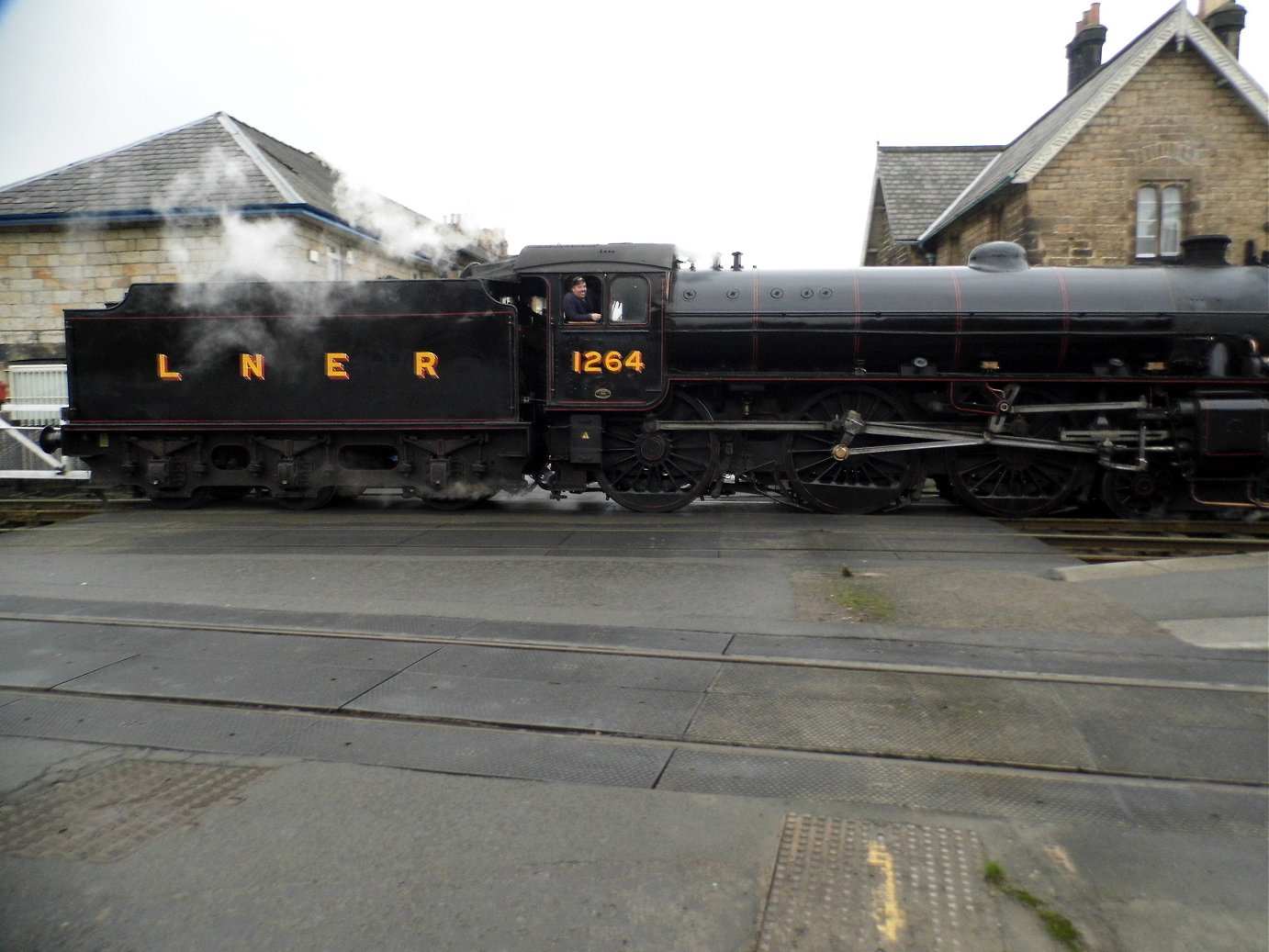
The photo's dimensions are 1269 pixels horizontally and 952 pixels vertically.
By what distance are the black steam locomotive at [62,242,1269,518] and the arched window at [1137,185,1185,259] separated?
8191 millimetres

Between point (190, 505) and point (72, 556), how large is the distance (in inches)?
123

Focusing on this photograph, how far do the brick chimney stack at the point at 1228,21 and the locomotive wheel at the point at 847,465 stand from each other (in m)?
15.9

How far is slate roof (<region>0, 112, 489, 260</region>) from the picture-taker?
49.6 ft

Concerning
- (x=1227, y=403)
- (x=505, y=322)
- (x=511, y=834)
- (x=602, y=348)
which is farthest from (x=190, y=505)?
(x=1227, y=403)

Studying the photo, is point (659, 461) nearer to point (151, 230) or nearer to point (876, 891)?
point (876, 891)

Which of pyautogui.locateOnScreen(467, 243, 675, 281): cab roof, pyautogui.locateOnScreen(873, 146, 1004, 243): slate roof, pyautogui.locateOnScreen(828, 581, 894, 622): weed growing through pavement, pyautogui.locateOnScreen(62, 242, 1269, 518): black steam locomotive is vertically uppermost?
pyautogui.locateOnScreen(873, 146, 1004, 243): slate roof

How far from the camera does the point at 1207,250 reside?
9711mm

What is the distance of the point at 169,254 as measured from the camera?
15.4 meters

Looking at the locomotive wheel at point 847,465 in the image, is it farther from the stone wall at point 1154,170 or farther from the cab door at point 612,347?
the stone wall at point 1154,170

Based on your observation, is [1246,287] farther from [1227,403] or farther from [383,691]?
[383,691]

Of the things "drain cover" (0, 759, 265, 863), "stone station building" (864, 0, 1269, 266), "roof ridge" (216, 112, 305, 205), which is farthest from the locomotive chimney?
"roof ridge" (216, 112, 305, 205)

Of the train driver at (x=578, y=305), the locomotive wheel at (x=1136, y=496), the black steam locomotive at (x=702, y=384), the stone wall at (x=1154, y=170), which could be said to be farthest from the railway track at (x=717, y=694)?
the stone wall at (x=1154, y=170)

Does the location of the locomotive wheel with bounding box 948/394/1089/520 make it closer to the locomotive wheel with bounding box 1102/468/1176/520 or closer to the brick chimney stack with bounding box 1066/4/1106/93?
the locomotive wheel with bounding box 1102/468/1176/520

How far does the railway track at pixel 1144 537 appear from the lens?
761 cm
